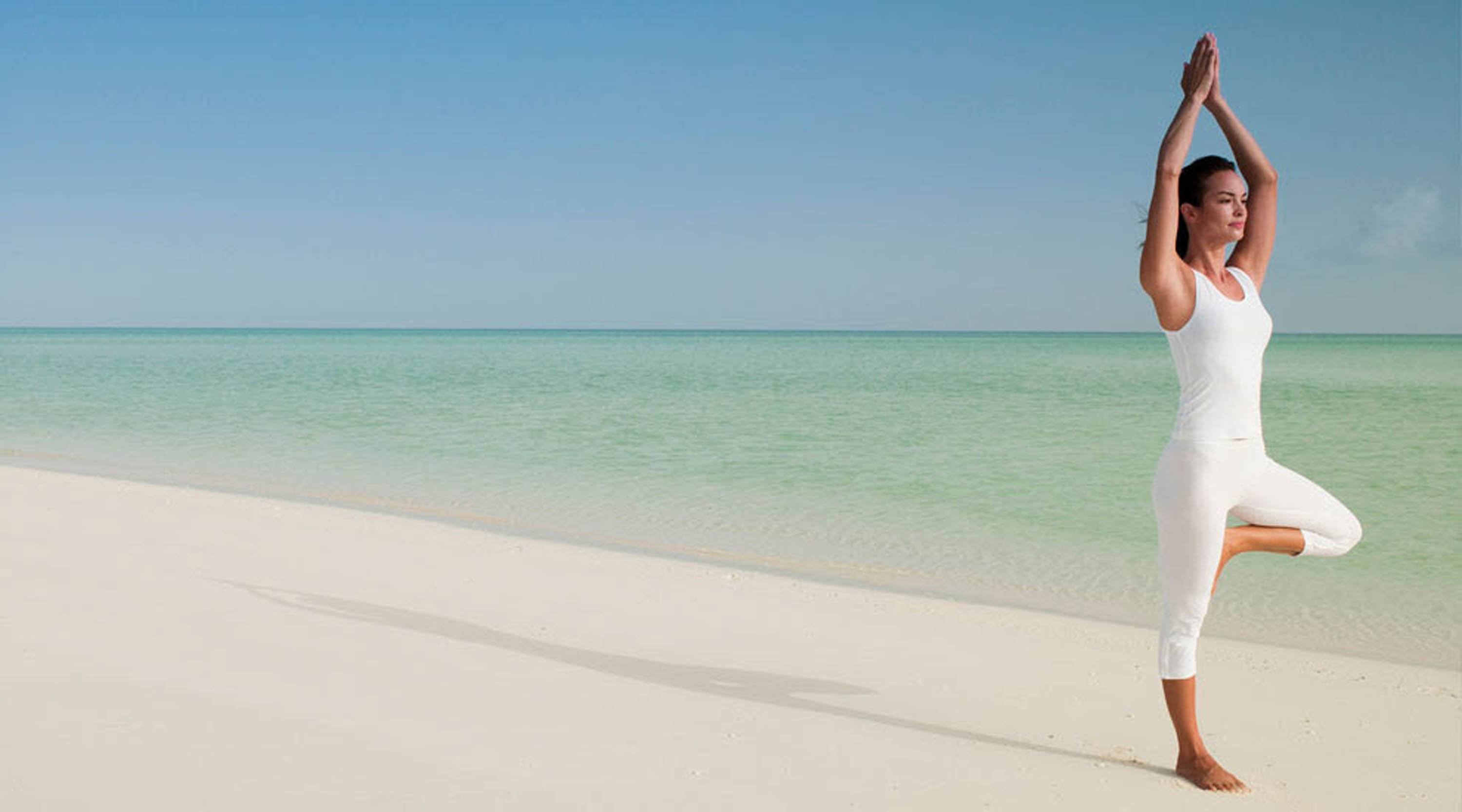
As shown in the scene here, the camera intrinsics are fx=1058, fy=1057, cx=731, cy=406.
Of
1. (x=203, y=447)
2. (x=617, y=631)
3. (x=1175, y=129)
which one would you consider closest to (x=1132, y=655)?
(x=617, y=631)

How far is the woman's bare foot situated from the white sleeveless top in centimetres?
116

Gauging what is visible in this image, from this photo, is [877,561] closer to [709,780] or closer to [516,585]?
[516,585]

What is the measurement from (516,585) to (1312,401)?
2852 centimetres

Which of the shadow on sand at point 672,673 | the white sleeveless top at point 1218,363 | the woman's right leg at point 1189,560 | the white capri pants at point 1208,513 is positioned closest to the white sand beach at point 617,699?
the shadow on sand at point 672,673

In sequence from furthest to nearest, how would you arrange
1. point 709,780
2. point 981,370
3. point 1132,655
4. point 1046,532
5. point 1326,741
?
point 981,370, point 1046,532, point 1132,655, point 1326,741, point 709,780

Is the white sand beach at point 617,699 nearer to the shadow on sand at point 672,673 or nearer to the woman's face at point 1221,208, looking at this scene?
the shadow on sand at point 672,673

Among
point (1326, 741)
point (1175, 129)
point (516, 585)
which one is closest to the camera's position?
point (1175, 129)

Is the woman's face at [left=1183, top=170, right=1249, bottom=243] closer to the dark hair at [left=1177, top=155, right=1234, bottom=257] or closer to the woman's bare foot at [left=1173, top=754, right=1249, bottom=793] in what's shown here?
the dark hair at [left=1177, top=155, right=1234, bottom=257]

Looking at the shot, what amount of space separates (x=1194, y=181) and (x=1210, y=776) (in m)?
1.99

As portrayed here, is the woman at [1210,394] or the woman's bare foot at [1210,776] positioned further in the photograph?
the woman's bare foot at [1210,776]

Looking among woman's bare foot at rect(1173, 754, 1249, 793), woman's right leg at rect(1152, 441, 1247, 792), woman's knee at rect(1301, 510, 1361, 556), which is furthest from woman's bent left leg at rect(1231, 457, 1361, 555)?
woman's bare foot at rect(1173, 754, 1249, 793)

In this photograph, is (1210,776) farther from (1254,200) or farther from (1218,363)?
(1254,200)

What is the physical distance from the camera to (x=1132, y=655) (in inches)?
217

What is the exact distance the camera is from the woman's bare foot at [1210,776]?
357 cm
